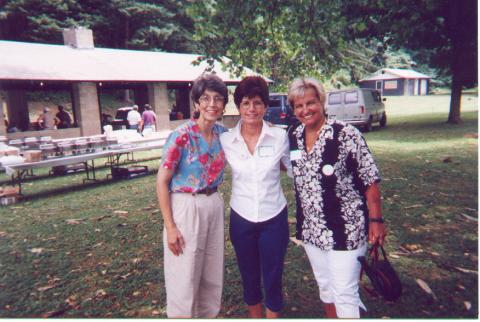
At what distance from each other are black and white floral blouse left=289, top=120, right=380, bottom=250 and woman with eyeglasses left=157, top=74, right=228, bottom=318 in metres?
0.58

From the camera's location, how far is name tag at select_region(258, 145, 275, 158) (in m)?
2.50

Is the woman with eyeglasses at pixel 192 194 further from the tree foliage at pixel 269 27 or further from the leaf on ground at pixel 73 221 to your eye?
the leaf on ground at pixel 73 221

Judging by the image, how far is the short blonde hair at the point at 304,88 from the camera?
242 centimetres

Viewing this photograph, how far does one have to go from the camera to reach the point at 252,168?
2.48 m

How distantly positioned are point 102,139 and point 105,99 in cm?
3069

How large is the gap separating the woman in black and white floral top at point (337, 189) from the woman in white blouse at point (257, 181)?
178 millimetres

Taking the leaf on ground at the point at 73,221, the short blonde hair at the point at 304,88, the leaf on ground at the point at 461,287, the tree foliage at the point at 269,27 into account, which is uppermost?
the tree foliage at the point at 269,27

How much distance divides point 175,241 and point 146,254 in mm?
2344

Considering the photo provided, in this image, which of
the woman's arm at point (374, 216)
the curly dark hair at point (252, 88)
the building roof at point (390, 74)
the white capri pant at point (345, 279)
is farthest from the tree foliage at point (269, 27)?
the building roof at point (390, 74)

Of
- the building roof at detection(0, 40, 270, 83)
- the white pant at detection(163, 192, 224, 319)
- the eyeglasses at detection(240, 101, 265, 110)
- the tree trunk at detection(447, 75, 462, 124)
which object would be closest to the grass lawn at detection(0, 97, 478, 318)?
the white pant at detection(163, 192, 224, 319)

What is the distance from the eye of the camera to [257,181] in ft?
8.15

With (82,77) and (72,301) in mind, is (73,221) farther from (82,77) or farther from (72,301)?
(82,77)

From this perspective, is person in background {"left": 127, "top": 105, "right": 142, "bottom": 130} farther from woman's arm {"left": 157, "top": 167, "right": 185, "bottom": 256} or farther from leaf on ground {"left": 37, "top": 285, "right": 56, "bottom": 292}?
woman's arm {"left": 157, "top": 167, "right": 185, "bottom": 256}

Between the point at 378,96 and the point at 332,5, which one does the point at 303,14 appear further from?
the point at 378,96
